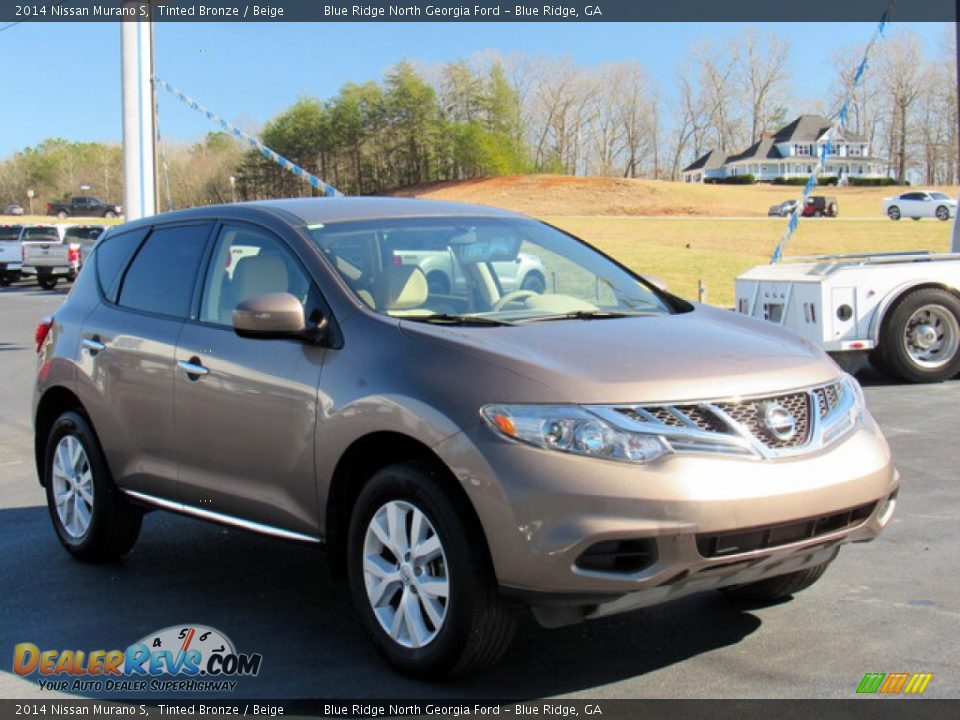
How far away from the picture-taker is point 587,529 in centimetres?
380

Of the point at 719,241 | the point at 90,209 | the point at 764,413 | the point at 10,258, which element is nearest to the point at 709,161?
the point at 90,209

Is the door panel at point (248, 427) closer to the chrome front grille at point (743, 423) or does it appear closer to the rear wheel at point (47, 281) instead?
the chrome front grille at point (743, 423)

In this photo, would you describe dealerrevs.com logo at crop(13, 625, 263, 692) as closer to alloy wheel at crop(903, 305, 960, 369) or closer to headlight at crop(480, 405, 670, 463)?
headlight at crop(480, 405, 670, 463)

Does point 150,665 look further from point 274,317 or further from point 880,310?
point 880,310

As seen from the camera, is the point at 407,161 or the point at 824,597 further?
the point at 407,161

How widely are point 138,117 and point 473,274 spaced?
1654 centimetres

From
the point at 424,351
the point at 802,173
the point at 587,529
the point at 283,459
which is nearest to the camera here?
the point at 587,529

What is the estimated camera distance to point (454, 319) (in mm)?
4723

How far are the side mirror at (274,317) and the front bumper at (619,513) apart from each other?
96cm

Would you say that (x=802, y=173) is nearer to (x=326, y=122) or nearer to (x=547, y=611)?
(x=326, y=122)

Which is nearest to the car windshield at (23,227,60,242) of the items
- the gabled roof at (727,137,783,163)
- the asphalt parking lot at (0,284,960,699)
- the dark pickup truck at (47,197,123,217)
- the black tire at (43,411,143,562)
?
the asphalt parking lot at (0,284,960,699)

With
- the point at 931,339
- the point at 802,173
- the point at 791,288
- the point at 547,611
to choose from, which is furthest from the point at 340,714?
the point at 802,173

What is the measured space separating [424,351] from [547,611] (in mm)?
1026

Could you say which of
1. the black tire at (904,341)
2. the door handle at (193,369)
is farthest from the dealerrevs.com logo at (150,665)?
the black tire at (904,341)
